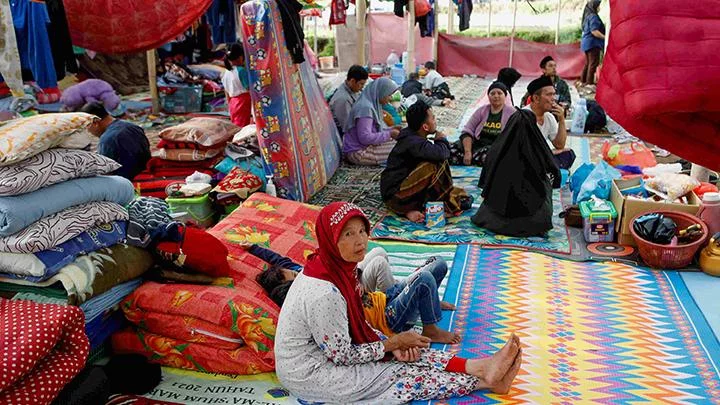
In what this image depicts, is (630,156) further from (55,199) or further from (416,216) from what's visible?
(55,199)

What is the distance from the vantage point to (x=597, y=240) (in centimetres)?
427

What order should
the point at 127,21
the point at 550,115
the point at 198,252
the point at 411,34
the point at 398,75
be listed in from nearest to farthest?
the point at 198,252
the point at 127,21
the point at 550,115
the point at 411,34
the point at 398,75

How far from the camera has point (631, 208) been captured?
4.11 m

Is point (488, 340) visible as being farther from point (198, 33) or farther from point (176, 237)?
point (198, 33)

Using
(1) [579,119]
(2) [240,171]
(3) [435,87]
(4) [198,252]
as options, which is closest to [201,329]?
(4) [198,252]

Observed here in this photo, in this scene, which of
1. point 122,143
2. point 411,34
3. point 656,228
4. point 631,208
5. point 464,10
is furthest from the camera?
point 464,10

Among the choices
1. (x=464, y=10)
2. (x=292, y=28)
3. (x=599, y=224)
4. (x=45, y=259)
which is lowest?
(x=599, y=224)

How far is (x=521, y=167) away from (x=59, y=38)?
3.33m

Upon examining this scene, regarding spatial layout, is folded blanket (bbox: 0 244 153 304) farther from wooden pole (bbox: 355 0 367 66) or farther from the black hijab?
wooden pole (bbox: 355 0 367 66)

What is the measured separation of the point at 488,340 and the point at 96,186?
1943 mm

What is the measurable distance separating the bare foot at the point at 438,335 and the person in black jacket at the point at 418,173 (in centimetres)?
173

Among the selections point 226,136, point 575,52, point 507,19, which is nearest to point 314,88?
point 226,136

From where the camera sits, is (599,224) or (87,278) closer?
(87,278)

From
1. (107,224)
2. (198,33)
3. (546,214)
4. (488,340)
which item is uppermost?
(198,33)
